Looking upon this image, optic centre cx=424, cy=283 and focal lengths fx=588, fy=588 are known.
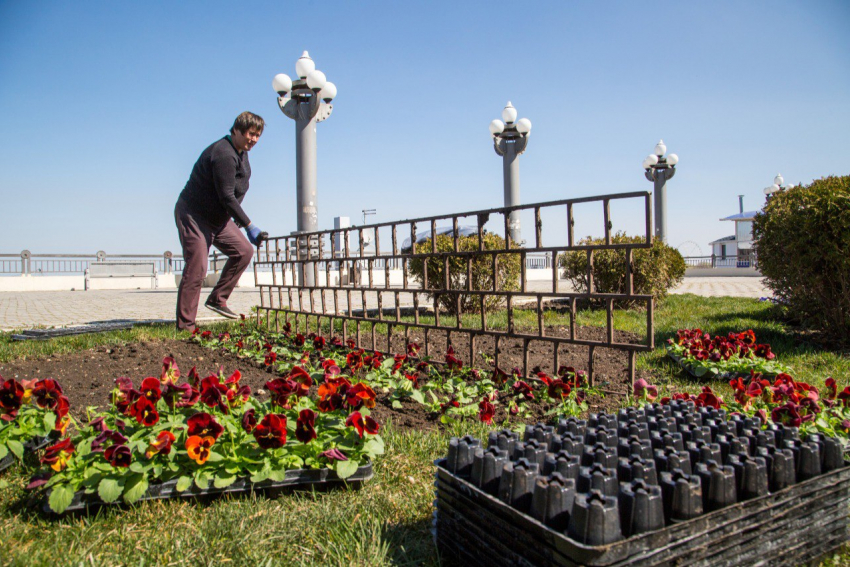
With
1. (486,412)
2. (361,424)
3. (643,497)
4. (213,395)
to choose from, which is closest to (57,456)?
(213,395)

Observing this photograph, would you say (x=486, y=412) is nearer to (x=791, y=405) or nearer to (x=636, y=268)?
(x=791, y=405)

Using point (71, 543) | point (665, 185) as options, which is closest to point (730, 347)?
point (71, 543)

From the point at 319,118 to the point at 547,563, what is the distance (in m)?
9.39

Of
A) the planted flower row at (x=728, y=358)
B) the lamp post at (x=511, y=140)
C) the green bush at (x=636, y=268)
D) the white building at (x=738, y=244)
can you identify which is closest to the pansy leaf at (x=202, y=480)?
the planted flower row at (x=728, y=358)

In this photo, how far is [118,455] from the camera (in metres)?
2.00

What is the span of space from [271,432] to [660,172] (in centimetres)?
2067

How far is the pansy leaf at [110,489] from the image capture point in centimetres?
193

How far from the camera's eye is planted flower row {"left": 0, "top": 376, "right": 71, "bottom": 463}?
2273 millimetres

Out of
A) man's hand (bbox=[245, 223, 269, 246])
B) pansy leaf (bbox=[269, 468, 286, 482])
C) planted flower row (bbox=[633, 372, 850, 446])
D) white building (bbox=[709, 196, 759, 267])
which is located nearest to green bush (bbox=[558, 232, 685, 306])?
man's hand (bbox=[245, 223, 269, 246])

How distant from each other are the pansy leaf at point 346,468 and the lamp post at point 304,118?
24.8 ft

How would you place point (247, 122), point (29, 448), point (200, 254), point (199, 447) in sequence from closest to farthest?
1. point (199, 447)
2. point (29, 448)
3. point (247, 122)
4. point (200, 254)

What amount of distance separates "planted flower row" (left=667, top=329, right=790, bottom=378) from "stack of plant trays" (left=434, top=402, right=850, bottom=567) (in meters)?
2.33

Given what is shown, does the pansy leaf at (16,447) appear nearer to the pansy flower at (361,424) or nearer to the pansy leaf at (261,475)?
the pansy leaf at (261,475)

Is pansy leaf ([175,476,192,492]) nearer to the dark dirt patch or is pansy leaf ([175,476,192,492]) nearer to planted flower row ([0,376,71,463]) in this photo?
planted flower row ([0,376,71,463])
